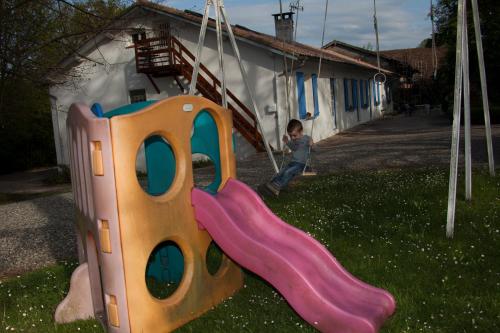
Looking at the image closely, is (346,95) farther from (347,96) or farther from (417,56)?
(417,56)

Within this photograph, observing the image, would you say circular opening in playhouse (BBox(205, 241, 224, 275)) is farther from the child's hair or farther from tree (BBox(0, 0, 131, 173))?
tree (BBox(0, 0, 131, 173))

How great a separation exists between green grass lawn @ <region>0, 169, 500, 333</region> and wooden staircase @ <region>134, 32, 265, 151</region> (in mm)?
10146

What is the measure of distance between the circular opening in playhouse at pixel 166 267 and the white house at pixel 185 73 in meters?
10.6

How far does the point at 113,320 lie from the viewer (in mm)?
3906

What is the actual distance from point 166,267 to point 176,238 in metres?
1.08

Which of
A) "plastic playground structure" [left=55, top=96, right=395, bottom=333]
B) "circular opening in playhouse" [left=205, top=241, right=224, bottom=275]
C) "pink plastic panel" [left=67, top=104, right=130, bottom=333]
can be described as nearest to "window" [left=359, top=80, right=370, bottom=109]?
"circular opening in playhouse" [left=205, top=241, right=224, bottom=275]

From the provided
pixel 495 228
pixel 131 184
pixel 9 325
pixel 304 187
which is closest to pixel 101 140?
pixel 131 184

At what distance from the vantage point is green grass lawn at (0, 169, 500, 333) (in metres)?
3.95

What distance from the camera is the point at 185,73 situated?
19.0 meters

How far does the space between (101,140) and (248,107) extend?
15250 mm

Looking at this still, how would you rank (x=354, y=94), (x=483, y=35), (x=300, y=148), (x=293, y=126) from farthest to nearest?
(x=354, y=94), (x=483, y=35), (x=300, y=148), (x=293, y=126)

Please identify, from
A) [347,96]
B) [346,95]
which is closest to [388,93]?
[347,96]

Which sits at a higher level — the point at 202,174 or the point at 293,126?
the point at 293,126

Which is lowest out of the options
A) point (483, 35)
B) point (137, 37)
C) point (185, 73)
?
point (185, 73)
